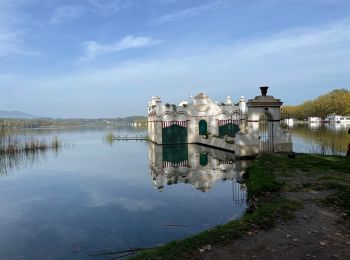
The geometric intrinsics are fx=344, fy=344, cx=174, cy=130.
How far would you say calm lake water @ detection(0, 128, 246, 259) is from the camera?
8641mm

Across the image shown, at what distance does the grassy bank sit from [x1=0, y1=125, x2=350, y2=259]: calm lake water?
0.97m

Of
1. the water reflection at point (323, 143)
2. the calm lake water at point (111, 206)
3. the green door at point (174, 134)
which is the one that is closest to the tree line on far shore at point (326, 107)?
the water reflection at point (323, 143)

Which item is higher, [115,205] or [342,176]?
[342,176]

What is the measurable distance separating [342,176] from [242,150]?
31.2ft

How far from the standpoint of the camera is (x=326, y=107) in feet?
356

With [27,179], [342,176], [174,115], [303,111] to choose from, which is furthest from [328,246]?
[303,111]

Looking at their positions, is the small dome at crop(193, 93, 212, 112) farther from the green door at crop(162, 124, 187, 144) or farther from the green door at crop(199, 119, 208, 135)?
the green door at crop(162, 124, 187, 144)

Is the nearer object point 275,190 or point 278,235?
point 278,235

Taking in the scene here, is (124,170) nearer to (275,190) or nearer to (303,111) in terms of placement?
(275,190)

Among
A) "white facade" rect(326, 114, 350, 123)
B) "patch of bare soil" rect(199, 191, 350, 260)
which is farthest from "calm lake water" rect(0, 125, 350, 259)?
"white facade" rect(326, 114, 350, 123)

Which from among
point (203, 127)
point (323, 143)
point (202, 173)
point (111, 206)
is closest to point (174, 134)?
point (203, 127)

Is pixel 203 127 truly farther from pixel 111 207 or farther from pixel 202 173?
pixel 111 207

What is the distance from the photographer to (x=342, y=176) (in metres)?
12.4

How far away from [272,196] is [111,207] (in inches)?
220
